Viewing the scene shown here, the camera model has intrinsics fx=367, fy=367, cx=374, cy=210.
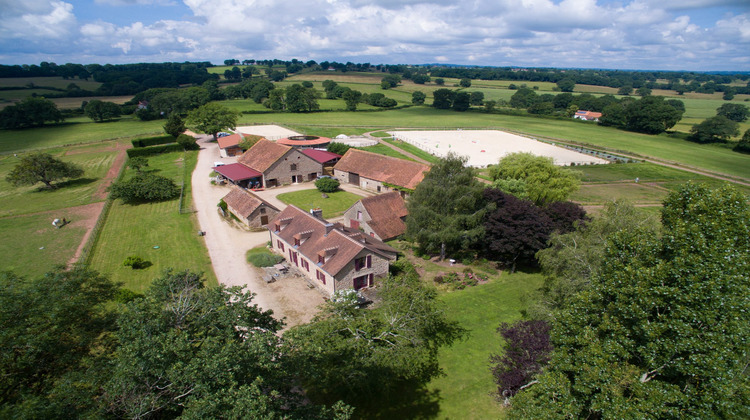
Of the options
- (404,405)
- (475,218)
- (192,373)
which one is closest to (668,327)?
(404,405)

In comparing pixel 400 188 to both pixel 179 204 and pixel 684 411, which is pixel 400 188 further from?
pixel 684 411

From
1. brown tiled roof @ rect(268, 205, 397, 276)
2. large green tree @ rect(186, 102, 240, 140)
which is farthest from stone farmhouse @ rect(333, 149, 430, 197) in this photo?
large green tree @ rect(186, 102, 240, 140)

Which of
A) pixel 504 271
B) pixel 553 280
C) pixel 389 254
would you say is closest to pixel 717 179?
pixel 504 271

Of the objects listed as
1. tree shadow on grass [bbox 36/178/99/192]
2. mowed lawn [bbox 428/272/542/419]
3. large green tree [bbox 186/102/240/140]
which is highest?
large green tree [bbox 186/102/240/140]

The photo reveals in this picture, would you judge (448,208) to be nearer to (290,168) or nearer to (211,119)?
(290,168)

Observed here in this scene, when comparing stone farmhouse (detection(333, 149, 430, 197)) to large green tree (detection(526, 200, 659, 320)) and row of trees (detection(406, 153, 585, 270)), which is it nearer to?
row of trees (detection(406, 153, 585, 270))

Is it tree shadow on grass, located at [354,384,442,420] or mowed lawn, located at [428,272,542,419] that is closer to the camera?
tree shadow on grass, located at [354,384,442,420]

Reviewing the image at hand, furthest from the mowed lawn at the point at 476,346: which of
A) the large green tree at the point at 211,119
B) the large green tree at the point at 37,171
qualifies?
the large green tree at the point at 211,119
